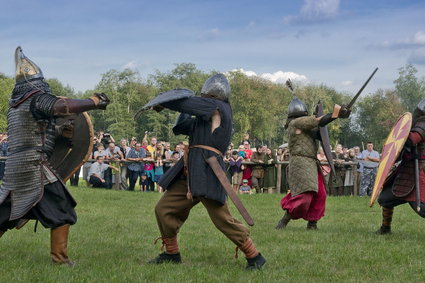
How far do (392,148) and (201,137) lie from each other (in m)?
2.75

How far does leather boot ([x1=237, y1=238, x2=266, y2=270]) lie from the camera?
5098 mm

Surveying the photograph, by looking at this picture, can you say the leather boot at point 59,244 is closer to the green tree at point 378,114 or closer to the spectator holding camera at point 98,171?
the spectator holding camera at point 98,171

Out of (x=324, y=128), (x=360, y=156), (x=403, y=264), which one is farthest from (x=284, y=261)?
(x=360, y=156)

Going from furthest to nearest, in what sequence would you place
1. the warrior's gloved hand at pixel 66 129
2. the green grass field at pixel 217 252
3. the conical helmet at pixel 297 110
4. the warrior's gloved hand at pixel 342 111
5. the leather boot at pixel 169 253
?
the conical helmet at pixel 297 110 < the warrior's gloved hand at pixel 342 111 < the leather boot at pixel 169 253 < the warrior's gloved hand at pixel 66 129 < the green grass field at pixel 217 252

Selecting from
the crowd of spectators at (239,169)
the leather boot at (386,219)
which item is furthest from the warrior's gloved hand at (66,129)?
the crowd of spectators at (239,169)

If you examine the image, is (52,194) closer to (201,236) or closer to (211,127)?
(211,127)

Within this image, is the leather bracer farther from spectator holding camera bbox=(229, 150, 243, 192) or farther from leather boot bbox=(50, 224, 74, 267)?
spectator holding camera bbox=(229, 150, 243, 192)

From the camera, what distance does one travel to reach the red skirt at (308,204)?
7.88 m

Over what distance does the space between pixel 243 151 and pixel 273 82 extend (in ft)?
133

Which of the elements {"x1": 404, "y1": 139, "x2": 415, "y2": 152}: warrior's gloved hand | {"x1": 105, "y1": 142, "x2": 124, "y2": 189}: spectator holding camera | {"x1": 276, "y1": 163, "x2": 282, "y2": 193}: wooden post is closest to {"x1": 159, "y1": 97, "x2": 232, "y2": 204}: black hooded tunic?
{"x1": 404, "y1": 139, "x2": 415, "y2": 152}: warrior's gloved hand

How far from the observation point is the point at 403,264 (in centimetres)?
546

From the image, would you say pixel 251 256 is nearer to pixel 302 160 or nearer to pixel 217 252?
pixel 217 252

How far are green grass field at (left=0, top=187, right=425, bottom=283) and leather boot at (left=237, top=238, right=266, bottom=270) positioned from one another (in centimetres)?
10

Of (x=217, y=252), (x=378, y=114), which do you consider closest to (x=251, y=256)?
(x=217, y=252)
